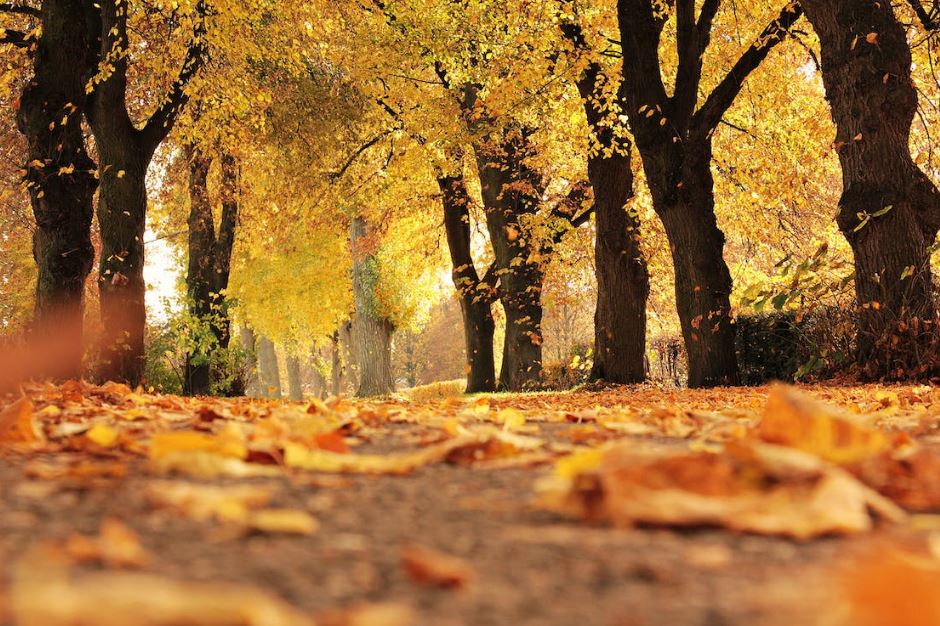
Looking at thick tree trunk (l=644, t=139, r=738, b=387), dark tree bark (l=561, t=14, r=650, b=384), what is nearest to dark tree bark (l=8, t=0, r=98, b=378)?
thick tree trunk (l=644, t=139, r=738, b=387)

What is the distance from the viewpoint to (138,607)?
103 centimetres

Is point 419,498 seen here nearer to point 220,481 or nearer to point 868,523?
point 220,481

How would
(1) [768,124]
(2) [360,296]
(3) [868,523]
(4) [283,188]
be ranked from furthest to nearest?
(2) [360,296], (4) [283,188], (1) [768,124], (3) [868,523]

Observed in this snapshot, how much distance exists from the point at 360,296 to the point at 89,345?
43.4 feet

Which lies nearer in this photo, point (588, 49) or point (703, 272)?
point (703, 272)

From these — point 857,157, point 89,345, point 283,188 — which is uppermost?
point 283,188

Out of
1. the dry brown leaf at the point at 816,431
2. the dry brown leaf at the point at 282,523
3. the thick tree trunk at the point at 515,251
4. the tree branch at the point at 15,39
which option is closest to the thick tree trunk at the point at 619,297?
the thick tree trunk at the point at 515,251

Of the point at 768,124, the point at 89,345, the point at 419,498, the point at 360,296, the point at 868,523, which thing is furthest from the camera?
the point at 360,296

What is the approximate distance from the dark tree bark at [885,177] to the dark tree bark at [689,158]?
8.55ft

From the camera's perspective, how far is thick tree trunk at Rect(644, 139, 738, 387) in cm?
1204

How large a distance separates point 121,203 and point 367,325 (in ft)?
47.4

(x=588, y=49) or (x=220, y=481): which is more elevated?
(x=588, y=49)

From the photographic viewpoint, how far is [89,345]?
13.5 metres

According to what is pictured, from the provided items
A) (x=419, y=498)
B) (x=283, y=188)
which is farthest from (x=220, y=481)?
(x=283, y=188)
